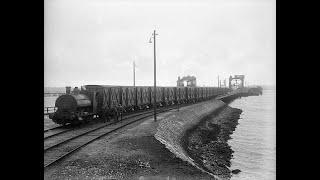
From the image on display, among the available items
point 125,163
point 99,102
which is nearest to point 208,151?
point 99,102

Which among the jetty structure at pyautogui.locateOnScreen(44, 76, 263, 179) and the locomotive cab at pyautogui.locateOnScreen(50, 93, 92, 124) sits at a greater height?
the locomotive cab at pyautogui.locateOnScreen(50, 93, 92, 124)

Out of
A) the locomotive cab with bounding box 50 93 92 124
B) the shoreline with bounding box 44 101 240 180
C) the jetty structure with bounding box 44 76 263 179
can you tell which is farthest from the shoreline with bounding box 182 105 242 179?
the locomotive cab with bounding box 50 93 92 124

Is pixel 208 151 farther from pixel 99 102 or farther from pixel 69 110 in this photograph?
pixel 69 110

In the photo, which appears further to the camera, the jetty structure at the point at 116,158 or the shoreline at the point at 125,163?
the jetty structure at the point at 116,158

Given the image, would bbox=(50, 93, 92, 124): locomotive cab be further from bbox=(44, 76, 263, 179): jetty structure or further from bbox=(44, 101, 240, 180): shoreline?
bbox=(44, 101, 240, 180): shoreline

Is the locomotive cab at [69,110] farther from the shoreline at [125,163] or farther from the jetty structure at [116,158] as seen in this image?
the shoreline at [125,163]

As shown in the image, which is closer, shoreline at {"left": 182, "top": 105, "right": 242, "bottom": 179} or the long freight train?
shoreline at {"left": 182, "top": 105, "right": 242, "bottom": 179}

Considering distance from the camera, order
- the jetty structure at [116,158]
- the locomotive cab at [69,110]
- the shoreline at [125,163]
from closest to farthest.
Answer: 1. the shoreline at [125,163]
2. the jetty structure at [116,158]
3. the locomotive cab at [69,110]

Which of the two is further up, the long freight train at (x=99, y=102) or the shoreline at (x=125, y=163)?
the long freight train at (x=99, y=102)

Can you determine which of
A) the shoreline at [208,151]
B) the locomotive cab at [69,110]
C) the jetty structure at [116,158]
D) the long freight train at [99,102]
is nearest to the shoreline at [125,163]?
the jetty structure at [116,158]

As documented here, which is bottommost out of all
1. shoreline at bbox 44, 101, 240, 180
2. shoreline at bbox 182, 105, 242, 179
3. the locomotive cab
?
shoreline at bbox 182, 105, 242, 179
